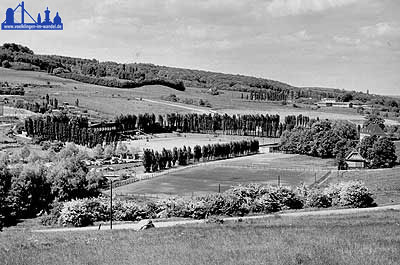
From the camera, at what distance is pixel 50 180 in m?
66.2

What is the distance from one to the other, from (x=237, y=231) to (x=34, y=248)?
28.7 feet

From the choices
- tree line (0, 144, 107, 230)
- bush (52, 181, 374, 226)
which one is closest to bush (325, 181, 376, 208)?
bush (52, 181, 374, 226)

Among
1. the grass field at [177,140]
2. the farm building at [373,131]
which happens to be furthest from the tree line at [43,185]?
the farm building at [373,131]

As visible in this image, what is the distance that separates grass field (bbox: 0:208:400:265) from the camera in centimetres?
1609

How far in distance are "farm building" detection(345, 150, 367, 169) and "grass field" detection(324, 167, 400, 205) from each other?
9425mm

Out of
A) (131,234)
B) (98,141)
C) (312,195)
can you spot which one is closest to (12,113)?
(98,141)

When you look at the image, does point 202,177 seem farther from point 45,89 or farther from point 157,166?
point 45,89

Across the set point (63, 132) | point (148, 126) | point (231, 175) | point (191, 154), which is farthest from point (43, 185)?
point (148, 126)

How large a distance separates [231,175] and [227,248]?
69555 mm

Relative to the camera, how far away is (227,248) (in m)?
18.3

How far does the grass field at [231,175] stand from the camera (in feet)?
237

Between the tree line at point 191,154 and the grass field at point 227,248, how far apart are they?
71.2 m

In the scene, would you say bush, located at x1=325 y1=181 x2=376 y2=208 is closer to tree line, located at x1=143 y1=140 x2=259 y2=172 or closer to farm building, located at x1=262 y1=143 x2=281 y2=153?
tree line, located at x1=143 y1=140 x2=259 y2=172

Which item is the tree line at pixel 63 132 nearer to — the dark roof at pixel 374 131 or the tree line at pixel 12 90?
the tree line at pixel 12 90
